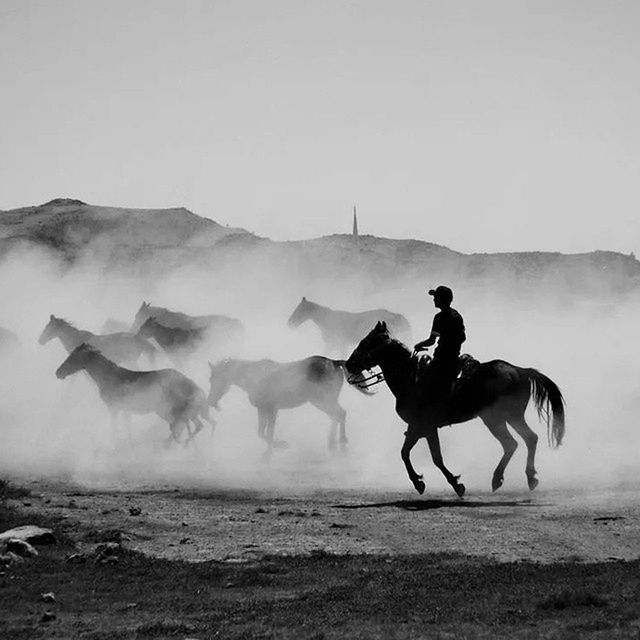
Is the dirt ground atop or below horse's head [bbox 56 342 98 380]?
below

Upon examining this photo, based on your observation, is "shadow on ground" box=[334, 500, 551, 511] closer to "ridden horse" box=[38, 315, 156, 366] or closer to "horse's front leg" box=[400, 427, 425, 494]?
"horse's front leg" box=[400, 427, 425, 494]

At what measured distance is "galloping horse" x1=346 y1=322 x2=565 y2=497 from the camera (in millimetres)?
21422

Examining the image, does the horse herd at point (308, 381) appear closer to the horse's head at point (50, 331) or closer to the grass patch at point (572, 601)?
the horse's head at point (50, 331)

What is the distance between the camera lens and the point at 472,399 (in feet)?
70.4

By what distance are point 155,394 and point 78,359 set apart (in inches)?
117

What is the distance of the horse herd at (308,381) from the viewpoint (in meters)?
21.5

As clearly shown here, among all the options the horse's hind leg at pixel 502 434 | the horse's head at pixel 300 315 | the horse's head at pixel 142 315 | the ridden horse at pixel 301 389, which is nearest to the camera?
the horse's hind leg at pixel 502 434

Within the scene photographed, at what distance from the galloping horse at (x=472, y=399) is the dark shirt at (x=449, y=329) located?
0.75 metres

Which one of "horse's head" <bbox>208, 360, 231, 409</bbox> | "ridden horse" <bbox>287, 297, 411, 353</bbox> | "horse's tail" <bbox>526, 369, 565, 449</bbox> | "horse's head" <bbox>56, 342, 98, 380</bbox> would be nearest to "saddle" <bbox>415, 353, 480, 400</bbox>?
"horse's tail" <bbox>526, 369, 565, 449</bbox>

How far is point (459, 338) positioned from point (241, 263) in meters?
63.7

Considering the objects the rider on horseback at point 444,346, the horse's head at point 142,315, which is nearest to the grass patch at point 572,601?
the rider on horseback at point 444,346

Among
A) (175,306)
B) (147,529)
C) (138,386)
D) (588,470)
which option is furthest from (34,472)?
(175,306)

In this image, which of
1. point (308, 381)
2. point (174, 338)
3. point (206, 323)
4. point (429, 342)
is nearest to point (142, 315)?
point (206, 323)

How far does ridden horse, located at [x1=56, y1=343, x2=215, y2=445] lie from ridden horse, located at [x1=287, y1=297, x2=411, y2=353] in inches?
420
